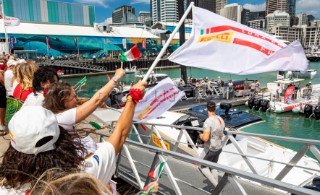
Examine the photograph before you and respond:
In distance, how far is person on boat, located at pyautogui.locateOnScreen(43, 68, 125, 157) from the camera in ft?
8.32

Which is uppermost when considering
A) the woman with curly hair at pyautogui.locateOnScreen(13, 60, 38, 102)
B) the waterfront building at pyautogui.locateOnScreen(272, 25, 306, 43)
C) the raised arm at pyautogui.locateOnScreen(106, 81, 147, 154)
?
the waterfront building at pyautogui.locateOnScreen(272, 25, 306, 43)

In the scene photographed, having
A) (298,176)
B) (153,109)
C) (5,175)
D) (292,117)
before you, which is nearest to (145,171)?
(153,109)

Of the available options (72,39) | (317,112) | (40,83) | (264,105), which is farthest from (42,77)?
(72,39)

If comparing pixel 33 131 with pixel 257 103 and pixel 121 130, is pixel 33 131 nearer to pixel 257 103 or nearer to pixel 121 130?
pixel 121 130

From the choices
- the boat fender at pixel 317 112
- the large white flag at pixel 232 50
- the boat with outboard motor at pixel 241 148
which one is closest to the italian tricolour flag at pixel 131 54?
the large white flag at pixel 232 50

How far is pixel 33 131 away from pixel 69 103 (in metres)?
1.53

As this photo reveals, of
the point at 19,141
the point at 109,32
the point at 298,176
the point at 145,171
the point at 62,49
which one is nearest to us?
the point at 19,141

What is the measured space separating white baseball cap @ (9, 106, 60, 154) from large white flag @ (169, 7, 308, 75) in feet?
8.98

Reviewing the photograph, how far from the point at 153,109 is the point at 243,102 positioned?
62.6 feet

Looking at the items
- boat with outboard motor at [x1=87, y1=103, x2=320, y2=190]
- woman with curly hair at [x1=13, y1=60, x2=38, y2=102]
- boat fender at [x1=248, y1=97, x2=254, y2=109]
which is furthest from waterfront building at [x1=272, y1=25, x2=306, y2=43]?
woman with curly hair at [x1=13, y1=60, x2=38, y2=102]

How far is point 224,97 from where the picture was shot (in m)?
22.2

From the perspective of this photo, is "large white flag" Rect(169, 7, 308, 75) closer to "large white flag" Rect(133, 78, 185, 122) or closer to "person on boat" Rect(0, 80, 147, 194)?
"large white flag" Rect(133, 78, 185, 122)

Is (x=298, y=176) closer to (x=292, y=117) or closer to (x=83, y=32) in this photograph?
(x=292, y=117)

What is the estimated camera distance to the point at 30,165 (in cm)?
131
